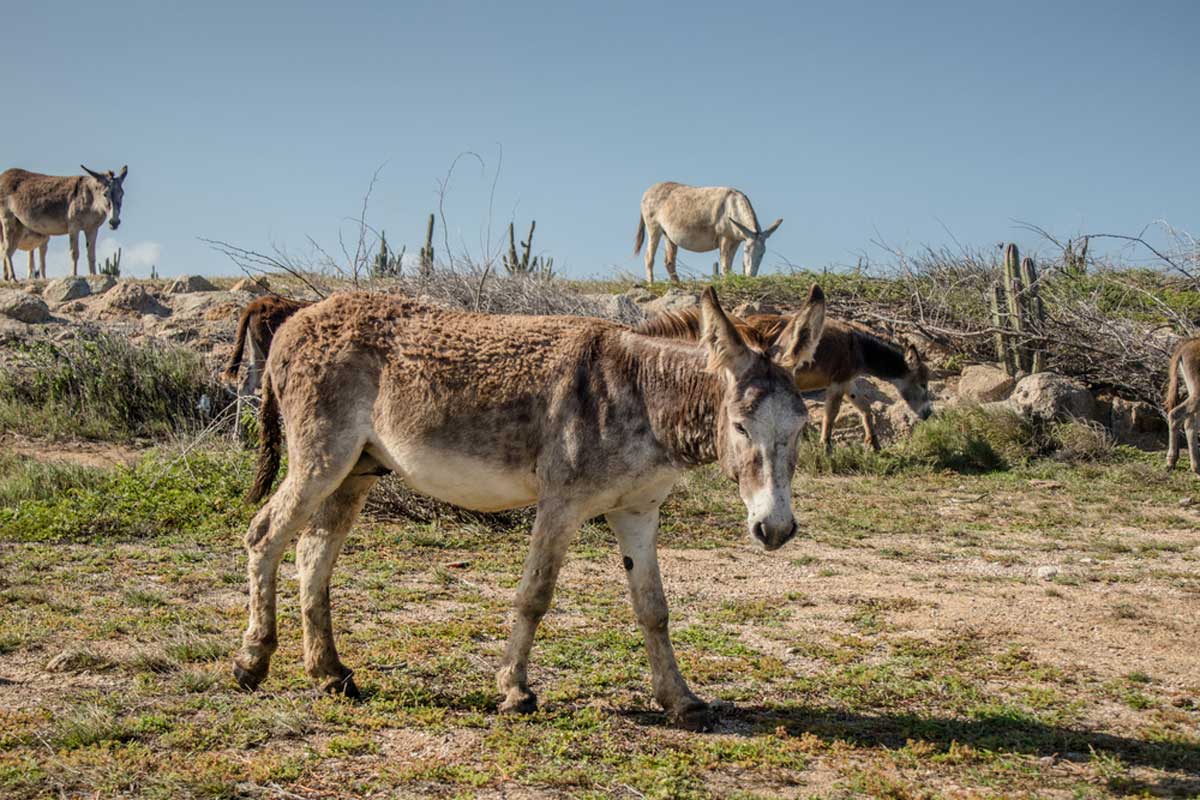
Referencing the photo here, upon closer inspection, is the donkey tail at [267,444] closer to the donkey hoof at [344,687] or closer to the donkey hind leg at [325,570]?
the donkey hind leg at [325,570]

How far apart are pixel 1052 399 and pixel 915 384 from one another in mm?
1799

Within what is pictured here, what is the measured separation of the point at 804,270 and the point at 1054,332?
171 inches

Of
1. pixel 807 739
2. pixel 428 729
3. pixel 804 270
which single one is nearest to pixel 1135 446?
pixel 804 270

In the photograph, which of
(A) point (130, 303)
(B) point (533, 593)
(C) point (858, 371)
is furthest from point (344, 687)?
(A) point (130, 303)

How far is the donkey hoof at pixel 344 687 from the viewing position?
5641mm

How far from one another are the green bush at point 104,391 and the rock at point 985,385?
34.7 ft

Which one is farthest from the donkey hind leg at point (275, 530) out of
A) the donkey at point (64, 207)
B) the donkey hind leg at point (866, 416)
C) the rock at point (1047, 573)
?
the donkey at point (64, 207)

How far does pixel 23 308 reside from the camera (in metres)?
17.3

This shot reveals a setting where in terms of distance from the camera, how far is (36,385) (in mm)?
14430

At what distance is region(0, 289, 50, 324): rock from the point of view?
17203mm

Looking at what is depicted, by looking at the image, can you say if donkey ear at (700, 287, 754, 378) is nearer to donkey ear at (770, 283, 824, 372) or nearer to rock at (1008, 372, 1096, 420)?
donkey ear at (770, 283, 824, 372)

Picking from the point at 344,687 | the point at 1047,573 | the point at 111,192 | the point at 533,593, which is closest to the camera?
the point at 533,593

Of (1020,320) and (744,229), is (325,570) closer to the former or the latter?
(1020,320)

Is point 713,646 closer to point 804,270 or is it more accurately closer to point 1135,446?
point 1135,446
